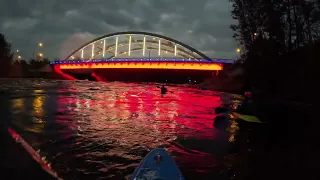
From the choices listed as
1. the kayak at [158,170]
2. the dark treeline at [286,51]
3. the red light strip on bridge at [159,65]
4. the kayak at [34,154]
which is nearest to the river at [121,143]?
the kayak at [34,154]

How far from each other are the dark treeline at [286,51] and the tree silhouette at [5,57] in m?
70.6

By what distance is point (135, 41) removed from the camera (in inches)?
4774

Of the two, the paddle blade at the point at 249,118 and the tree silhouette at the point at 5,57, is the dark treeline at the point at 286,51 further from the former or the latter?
the tree silhouette at the point at 5,57

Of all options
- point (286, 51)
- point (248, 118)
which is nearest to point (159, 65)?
point (286, 51)

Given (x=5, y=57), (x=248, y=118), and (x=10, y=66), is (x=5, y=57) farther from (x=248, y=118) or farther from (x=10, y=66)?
(x=248, y=118)

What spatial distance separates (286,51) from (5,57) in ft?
269

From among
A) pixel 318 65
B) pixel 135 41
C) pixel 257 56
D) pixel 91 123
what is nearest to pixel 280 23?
pixel 257 56

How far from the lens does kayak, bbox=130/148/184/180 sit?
20.0 ft

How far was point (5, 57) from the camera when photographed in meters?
91.1

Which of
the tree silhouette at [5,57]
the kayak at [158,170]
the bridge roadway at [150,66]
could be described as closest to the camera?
the kayak at [158,170]

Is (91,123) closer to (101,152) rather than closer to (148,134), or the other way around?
(148,134)

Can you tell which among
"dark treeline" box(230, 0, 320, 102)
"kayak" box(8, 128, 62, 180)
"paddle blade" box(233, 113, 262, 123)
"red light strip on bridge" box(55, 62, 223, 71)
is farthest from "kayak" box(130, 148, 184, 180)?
"red light strip on bridge" box(55, 62, 223, 71)

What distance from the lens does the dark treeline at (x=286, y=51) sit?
3969 cm

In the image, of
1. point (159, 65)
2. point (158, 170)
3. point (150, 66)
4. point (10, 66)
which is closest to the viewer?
point (158, 170)
